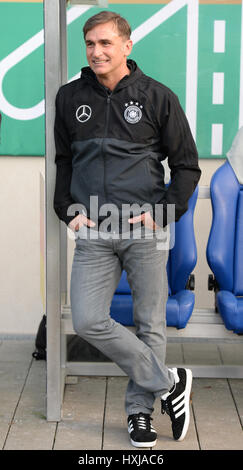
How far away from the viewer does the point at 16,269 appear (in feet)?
14.8

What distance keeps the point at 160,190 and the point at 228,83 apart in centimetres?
146

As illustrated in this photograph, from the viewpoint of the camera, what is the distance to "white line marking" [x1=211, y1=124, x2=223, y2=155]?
425cm

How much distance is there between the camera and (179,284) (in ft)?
11.2

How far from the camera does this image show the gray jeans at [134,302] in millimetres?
2967

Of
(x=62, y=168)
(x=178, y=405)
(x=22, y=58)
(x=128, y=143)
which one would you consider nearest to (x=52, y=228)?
(x=62, y=168)

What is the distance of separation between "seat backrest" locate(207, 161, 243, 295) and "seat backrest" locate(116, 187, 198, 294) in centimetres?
8

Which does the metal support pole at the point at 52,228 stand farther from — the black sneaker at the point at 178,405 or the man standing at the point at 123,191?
the black sneaker at the point at 178,405

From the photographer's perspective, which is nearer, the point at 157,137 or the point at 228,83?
the point at 157,137

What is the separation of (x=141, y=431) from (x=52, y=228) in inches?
35.4

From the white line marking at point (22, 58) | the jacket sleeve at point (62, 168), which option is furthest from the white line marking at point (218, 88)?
the jacket sleeve at point (62, 168)
